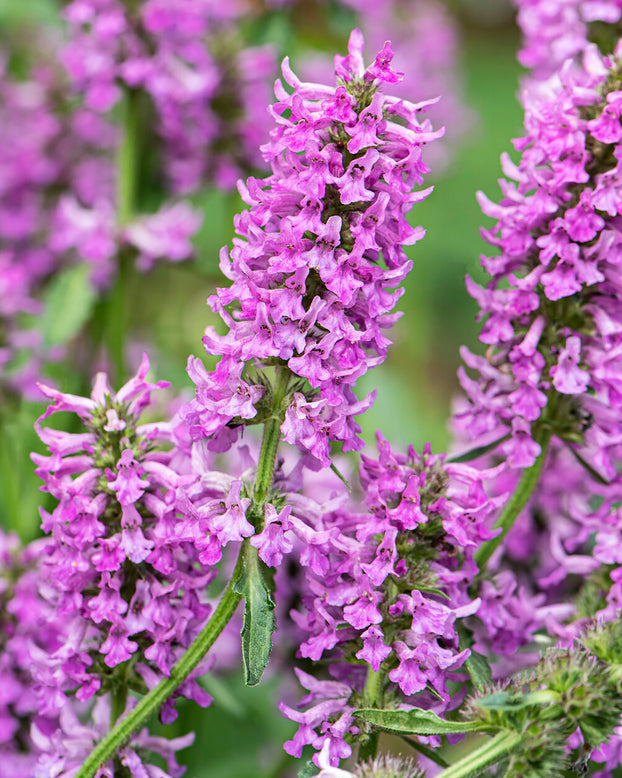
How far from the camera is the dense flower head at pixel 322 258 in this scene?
1.29 m

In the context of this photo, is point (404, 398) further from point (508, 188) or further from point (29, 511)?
point (508, 188)

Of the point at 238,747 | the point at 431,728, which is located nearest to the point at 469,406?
the point at 431,728

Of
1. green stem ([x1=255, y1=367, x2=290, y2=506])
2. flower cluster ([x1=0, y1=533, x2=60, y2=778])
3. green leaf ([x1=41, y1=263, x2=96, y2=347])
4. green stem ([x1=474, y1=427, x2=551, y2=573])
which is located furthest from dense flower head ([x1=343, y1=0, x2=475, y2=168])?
green stem ([x1=255, y1=367, x2=290, y2=506])

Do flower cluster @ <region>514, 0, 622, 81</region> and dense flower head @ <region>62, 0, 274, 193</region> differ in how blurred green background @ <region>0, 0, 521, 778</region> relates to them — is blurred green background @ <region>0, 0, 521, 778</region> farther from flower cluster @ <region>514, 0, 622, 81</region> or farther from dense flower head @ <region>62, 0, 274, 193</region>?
flower cluster @ <region>514, 0, 622, 81</region>

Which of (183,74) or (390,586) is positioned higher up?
(183,74)

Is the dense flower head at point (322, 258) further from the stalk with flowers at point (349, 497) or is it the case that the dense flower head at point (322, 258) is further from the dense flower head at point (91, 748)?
the dense flower head at point (91, 748)

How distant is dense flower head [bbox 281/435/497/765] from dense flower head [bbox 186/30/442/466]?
116 millimetres

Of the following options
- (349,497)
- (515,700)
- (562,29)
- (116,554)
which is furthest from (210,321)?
(515,700)

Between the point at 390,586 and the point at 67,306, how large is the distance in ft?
4.75

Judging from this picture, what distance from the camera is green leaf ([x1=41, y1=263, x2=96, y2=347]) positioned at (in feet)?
8.14

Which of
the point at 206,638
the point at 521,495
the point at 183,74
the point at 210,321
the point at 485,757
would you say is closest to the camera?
the point at 485,757

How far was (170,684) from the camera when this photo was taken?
138cm

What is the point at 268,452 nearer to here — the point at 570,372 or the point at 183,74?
the point at 570,372

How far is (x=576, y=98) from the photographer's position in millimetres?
1586
